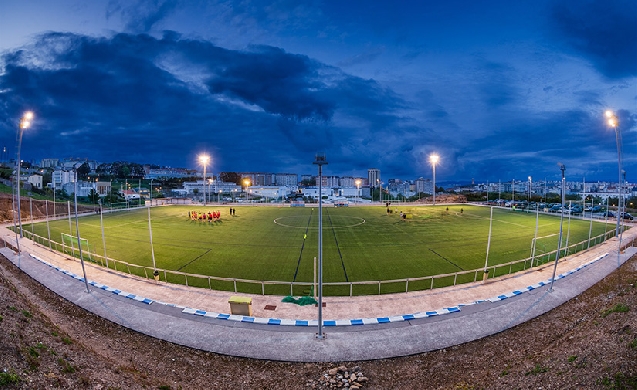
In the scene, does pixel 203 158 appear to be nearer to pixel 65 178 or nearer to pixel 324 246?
pixel 65 178

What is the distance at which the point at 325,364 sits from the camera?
33.7 ft

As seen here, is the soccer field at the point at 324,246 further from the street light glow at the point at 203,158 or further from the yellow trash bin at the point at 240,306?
the street light glow at the point at 203,158

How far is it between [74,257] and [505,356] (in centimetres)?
2665

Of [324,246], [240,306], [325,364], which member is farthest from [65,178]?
[325,364]

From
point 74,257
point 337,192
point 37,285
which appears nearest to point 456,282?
point 37,285

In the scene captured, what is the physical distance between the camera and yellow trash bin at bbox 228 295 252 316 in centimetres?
1309

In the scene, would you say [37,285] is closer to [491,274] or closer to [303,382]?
[303,382]

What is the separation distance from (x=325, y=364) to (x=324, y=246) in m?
16.5

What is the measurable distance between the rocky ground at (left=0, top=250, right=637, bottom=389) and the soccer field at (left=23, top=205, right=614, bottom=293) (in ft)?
20.2

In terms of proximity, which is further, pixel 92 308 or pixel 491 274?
pixel 491 274

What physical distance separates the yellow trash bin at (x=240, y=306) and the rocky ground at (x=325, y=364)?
2533 mm

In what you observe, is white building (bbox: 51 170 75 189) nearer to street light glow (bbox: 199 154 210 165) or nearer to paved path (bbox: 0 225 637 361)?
paved path (bbox: 0 225 637 361)

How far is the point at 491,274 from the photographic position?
64.1 feet

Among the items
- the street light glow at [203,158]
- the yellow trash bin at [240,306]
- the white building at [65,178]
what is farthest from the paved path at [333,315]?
the street light glow at [203,158]
